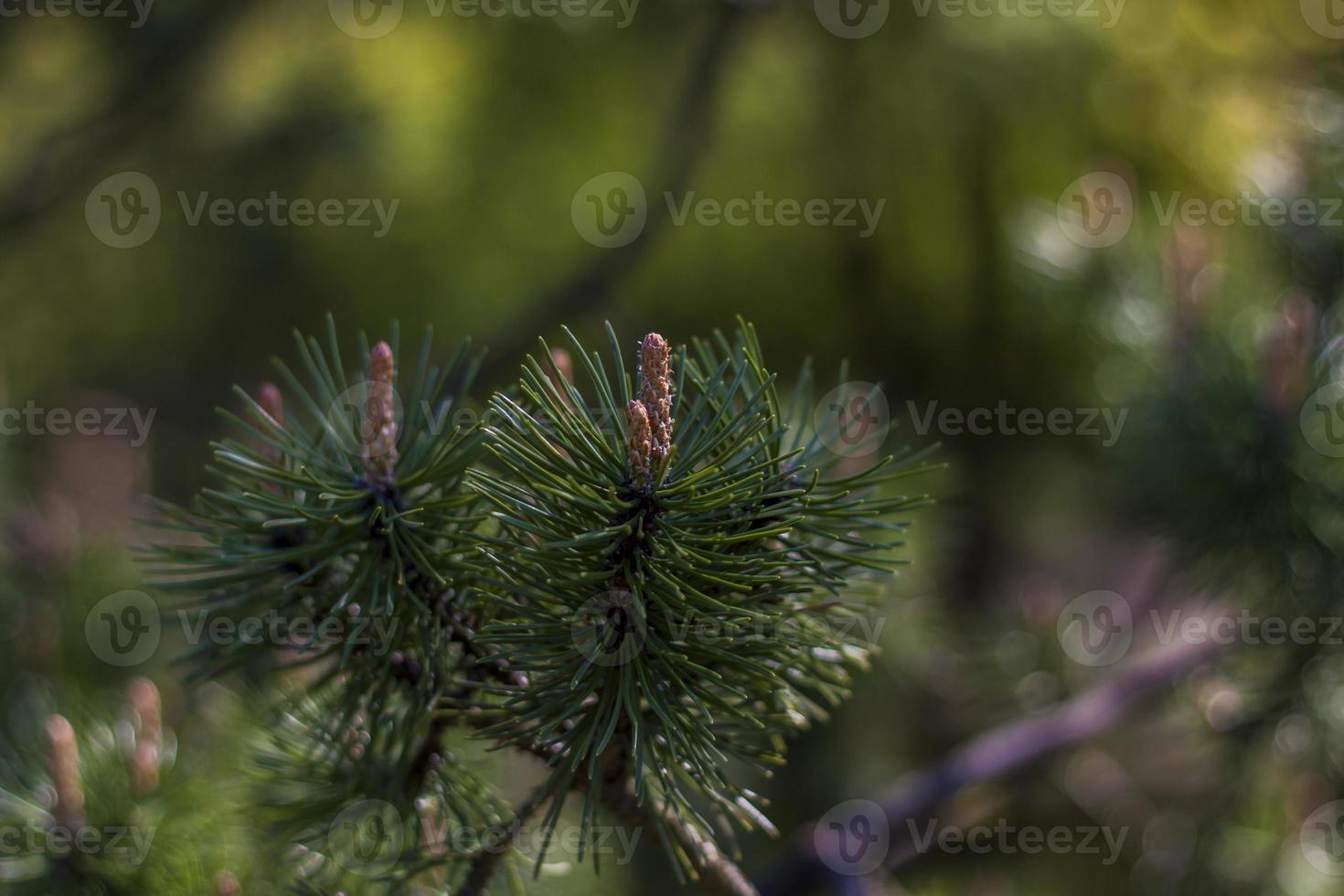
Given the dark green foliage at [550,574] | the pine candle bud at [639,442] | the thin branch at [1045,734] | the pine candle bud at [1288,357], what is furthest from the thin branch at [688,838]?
the pine candle bud at [1288,357]

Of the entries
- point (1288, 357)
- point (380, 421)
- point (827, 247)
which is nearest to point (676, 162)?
point (827, 247)

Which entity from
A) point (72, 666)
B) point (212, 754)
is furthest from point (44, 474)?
point (212, 754)

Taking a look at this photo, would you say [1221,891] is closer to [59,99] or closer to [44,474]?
[59,99]

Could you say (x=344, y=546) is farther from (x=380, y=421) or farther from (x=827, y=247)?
(x=827, y=247)

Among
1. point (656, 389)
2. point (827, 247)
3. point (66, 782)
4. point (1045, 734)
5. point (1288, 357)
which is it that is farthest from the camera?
point (827, 247)

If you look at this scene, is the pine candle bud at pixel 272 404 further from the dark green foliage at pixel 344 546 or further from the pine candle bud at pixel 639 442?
the pine candle bud at pixel 639 442

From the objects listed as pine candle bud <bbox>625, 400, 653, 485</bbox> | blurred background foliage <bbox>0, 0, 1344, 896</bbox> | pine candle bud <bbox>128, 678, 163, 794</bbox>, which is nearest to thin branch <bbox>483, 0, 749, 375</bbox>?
blurred background foliage <bbox>0, 0, 1344, 896</bbox>
